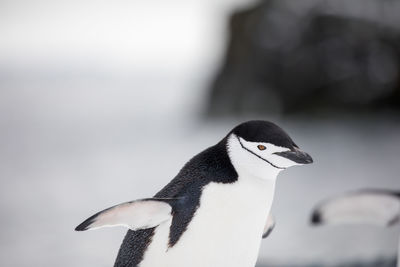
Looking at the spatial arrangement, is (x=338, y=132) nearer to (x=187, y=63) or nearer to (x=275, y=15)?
(x=275, y=15)

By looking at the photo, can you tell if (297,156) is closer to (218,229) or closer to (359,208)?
(218,229)

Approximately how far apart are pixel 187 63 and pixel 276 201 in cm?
160

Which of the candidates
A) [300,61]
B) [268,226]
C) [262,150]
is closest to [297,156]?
[262,150]

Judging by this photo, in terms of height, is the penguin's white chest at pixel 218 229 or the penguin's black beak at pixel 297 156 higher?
the penguin's black beak at pixel 297 156

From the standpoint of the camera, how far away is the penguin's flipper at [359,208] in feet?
2.58

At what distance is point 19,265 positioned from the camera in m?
1.10

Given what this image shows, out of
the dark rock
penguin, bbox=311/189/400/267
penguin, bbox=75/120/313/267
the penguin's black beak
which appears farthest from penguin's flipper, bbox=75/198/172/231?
the dark rock

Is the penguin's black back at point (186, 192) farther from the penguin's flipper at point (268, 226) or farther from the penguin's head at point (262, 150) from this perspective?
the penguin's flipper at point (268, 226)

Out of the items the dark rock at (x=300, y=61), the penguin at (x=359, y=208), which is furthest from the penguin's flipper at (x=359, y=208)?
the dark rock at (x=300, y=61)

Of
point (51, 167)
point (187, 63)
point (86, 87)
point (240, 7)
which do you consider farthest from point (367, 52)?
point (51, 167)

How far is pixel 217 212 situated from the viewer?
2.05ft

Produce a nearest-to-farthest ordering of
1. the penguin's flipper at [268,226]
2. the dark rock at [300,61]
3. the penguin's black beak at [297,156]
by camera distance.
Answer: the penguin's black beak at [297,156] → the penguin's flipper at [268,226] → the dark rock at [300,61]

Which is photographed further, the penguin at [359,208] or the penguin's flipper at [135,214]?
the penguin at [359,208]

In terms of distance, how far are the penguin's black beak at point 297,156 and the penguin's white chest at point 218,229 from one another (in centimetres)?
6
